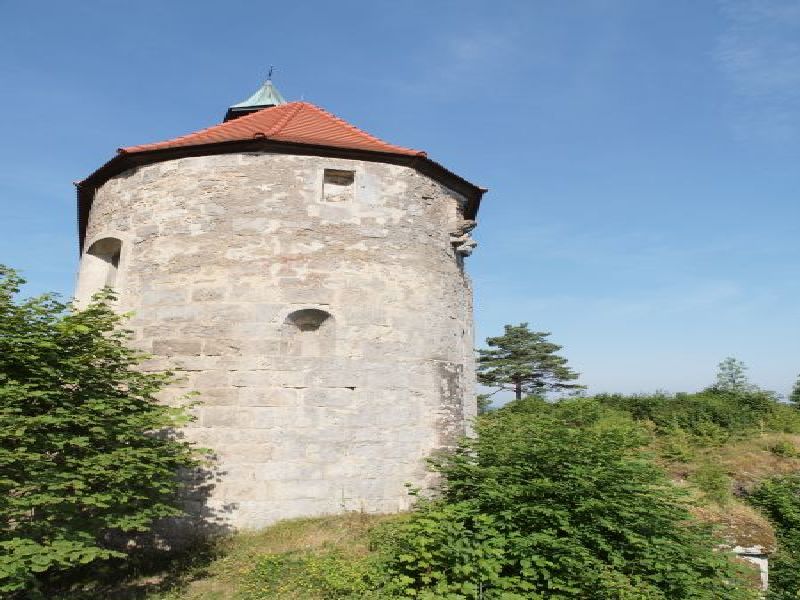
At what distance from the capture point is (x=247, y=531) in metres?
7.61

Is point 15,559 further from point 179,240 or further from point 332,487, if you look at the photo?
point 179,240

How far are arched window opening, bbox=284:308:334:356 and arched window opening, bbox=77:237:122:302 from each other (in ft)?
12.3

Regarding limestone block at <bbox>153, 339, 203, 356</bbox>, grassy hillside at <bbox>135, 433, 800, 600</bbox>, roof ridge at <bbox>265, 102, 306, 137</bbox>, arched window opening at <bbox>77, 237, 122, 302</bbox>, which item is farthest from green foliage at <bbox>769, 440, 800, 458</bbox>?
arched window opening at <bbox>77, 237, 122, 302</bbox>

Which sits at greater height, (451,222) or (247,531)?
(451,222)

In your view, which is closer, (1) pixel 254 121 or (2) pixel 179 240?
(2) pixel 179 240

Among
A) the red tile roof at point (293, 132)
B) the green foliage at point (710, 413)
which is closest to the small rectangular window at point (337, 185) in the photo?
the red tile roof at point (293, 132)

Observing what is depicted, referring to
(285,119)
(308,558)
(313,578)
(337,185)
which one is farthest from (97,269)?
(313,578)

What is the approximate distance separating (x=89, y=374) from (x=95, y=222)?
4651 mm

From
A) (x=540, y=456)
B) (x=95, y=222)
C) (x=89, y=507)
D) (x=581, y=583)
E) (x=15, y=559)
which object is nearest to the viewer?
(x=15, y=559)

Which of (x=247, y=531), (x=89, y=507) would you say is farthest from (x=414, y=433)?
(x=89, y=507)

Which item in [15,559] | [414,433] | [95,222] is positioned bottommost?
[15,559]

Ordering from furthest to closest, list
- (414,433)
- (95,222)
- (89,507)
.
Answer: (95,222)
(414,433)
(89,507)

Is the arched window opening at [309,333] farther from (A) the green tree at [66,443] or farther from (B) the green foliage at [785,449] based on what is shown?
(B) the green foliage at [785,449]

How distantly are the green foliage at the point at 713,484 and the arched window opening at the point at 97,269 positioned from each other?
12.4 m
